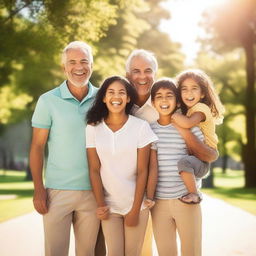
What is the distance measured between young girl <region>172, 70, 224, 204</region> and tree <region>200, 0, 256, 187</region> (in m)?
18.7

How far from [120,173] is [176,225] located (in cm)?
72

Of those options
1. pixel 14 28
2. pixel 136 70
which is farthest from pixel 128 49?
pixel 136 70

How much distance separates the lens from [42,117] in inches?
182

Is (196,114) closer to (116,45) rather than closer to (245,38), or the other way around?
(116,45)

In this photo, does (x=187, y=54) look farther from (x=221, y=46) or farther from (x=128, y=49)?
(x=128, y=49)

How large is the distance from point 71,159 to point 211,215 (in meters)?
7.57

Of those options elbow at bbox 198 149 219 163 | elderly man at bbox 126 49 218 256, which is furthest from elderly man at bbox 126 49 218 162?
elbow at bbox 198 149 219 163

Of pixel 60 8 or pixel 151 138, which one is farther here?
pixel 60 8

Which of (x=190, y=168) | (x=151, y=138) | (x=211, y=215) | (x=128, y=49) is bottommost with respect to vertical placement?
(x=211, y=215)

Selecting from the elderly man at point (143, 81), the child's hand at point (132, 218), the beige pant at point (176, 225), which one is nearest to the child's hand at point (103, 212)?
the child's hand at point (132, 218)

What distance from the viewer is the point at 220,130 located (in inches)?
1278

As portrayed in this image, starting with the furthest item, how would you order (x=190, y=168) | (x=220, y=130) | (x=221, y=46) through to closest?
(x=220, y=130) → (x=221, y=46) → (x=190, y=168)

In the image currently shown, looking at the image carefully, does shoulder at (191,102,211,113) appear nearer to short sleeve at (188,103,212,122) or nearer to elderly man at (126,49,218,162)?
short sleeve at (188,103,212,122)

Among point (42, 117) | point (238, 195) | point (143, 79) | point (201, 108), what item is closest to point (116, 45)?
point (238, 195)
